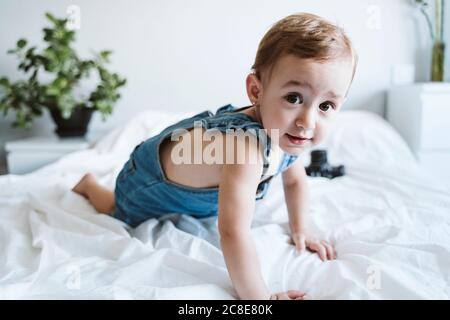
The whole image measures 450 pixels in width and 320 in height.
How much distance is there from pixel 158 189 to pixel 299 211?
0.30 metres

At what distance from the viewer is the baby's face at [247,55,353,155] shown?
50 centimetres

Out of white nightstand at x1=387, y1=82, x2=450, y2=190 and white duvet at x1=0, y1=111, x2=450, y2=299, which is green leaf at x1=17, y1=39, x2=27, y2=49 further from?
white nightstand at x1=387, y1=82, x2=450, y2=190

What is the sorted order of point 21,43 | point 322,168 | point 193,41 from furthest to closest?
point 21,43 < point 193,41 < point 322,168

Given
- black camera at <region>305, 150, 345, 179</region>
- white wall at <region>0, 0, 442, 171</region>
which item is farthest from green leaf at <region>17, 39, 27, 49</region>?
black camera at <region>305, 150, 345, 179</region>

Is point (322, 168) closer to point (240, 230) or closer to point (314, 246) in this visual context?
point (314, 246)

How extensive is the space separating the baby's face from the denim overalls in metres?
0.09

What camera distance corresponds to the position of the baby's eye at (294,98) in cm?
51

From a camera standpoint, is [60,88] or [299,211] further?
[60,88]

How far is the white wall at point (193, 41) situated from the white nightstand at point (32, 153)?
0.68ft

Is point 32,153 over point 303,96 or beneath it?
beneath

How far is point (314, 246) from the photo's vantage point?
2.12ft

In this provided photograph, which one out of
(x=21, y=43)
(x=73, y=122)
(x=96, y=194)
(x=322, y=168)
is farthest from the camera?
(x=73, y=122)

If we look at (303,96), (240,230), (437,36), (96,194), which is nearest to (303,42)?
(303,96)

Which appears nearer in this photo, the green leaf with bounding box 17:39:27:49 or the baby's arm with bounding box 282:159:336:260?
the baby's arm with bounding box 282:159:336:260
